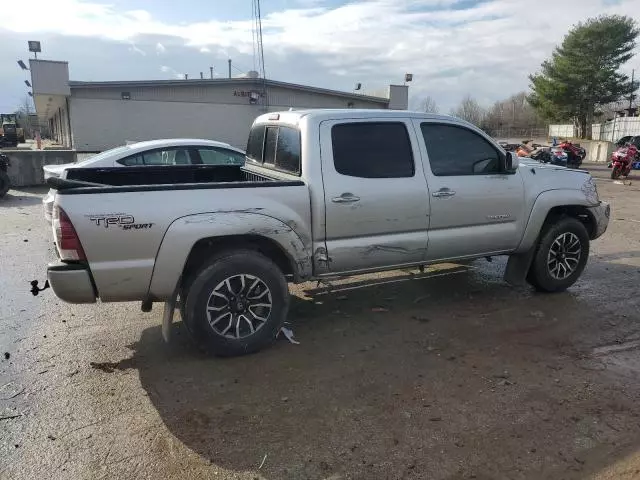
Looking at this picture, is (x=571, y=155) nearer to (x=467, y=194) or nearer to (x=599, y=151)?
(x=599, y=151)

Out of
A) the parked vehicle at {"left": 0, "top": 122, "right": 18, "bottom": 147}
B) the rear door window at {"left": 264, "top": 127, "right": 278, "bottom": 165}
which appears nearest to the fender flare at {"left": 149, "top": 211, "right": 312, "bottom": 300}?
the rear door window at {"left": 264, "top": 127, "right": 278, "bottom": 165}

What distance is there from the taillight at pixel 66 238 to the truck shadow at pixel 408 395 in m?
1.01

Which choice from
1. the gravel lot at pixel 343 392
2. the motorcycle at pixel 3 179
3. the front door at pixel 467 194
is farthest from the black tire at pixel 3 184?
the front door at pixel 467 194

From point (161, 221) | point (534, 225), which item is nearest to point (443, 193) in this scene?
point (534, 225)

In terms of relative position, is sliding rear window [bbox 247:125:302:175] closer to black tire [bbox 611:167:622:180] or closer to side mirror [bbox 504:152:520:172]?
side mirror [bbox 504:152:520:172]

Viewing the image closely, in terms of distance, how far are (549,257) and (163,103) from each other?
22.2 metres

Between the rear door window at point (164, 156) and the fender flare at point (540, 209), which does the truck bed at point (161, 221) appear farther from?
the rear door window at point (164, 156)

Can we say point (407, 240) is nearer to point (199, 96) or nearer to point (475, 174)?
point (475, 174)

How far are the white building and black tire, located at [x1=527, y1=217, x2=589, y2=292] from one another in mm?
21606

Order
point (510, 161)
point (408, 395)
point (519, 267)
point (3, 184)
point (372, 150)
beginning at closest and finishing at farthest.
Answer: point (408, 395) < point (372, 150) < point (510, 161) < point (519, 267) < point (3, 184)

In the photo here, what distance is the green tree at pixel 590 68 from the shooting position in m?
44.9

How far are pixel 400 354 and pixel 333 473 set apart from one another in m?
1.69

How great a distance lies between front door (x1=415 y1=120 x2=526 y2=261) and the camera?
5.21 meters

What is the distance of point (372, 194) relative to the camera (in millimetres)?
4805
